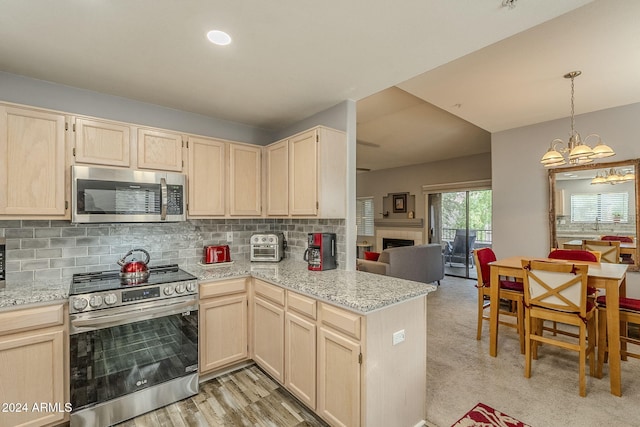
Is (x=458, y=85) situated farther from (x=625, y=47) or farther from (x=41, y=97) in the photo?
(x=41, y=97)

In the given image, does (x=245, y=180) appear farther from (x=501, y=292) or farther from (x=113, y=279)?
(x=501, y=292)

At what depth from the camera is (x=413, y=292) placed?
1.88 m

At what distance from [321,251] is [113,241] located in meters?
1.91

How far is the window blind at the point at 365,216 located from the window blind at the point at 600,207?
5235mm

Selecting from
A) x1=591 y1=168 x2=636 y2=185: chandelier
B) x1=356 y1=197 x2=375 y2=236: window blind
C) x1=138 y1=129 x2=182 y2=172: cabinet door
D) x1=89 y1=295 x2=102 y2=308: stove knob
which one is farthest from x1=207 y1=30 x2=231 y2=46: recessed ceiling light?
x1=356 y1=197 x2=375 y2=236: window blind

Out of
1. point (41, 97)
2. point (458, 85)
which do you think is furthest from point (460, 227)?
point (41, 97)

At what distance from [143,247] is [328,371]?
212 centimetres

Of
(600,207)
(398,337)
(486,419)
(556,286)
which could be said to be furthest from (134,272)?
(600,207)

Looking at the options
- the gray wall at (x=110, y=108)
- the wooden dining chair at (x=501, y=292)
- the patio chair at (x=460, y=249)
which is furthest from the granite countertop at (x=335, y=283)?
the patio chair at (x=460, y=249)

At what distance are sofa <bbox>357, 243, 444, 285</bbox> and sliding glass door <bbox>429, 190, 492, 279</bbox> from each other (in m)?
1.36

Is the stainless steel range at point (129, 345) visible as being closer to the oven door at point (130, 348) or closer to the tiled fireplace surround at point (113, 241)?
the oven door at point (130, 348)

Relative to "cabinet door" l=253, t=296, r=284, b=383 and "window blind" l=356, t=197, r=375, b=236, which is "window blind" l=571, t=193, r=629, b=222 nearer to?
"cabinet door" l=253, t=296, r=284, b=383

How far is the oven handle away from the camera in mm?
1909

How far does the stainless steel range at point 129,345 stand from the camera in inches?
75.8
